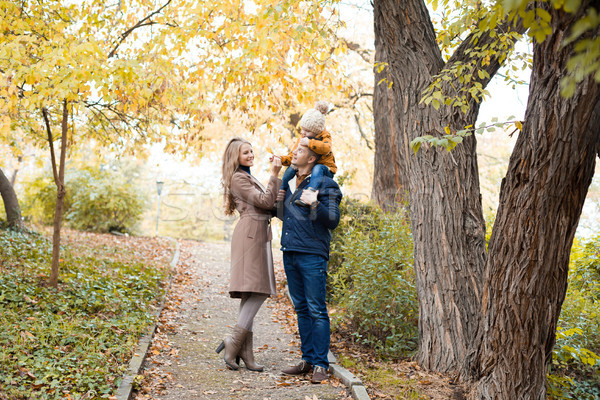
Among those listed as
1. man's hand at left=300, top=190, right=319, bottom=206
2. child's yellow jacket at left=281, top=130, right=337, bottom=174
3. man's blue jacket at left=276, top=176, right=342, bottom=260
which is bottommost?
man's blue jacket at left=276, top=176, right=342, bottom=260

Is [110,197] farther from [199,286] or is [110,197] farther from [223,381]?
[223,381]

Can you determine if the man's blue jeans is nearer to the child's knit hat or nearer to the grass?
Result: the grass

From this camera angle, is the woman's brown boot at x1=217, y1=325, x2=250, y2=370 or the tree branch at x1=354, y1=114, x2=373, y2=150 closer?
the woman's brown boot at x1=217, y1=325, x2=250, y2=370

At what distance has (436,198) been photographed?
4.86m

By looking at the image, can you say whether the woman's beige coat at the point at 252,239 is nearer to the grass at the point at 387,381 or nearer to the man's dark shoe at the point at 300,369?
the man's dark shoe at the point at 300,369

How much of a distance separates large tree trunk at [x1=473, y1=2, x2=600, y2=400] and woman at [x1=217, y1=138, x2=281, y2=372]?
2.09 m

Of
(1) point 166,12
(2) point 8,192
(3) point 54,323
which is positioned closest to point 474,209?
(3) point 54,323

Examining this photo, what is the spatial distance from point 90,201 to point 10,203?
523cm

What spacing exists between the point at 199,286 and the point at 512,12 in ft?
27.8

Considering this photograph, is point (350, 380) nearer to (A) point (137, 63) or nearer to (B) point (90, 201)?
(A) point (137, 63)

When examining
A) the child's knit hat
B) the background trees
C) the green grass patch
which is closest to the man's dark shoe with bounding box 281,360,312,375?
the green grass patch

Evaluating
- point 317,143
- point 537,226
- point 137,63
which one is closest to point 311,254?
point 317,143

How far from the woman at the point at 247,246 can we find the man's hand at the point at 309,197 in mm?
452

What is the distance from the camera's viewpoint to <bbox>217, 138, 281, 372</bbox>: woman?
15.9ft
